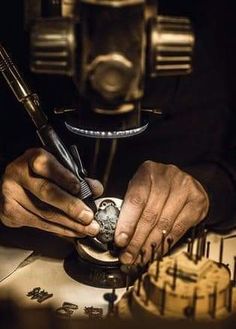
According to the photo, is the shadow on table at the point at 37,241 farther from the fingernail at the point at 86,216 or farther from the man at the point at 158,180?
the fingernail at the point at 86,216

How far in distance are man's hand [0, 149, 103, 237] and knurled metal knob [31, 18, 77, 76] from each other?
1.88ft

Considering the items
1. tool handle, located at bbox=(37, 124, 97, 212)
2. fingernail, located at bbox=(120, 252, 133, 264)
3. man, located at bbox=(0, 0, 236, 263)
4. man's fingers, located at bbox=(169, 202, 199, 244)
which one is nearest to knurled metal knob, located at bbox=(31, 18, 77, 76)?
tool handle, located at bbox=(37, 124, 97, 212)

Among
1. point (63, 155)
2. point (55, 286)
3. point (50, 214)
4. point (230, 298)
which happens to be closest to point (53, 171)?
point (63, 155)

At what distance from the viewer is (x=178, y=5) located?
1687 mm

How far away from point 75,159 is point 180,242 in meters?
0.40

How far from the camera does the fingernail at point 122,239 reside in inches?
53.2

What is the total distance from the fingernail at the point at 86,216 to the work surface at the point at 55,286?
0.16m

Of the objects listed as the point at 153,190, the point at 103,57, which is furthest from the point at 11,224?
the point at 103,57

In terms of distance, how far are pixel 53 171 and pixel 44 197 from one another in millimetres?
94

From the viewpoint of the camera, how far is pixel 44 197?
4.63 ft

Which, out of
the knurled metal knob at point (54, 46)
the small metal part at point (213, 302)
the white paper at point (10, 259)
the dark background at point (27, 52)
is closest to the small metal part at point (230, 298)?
the small metal part at point (213, 302)

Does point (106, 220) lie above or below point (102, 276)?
above

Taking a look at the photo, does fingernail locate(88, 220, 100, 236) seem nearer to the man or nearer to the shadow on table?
the man

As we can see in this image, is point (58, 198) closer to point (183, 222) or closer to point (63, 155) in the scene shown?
point (63, 155)
